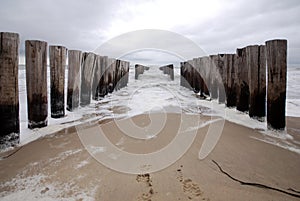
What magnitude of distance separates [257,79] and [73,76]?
13.7 feet

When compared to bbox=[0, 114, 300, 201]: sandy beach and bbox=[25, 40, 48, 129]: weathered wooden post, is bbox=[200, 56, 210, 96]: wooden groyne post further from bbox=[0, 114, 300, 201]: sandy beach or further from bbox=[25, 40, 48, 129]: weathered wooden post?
bbox=[25, 40, 48, 129]: weathered wooden post

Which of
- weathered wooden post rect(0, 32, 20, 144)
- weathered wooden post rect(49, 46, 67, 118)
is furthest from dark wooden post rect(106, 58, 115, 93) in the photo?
weathered wooden post rect(0, 32, 20, 144)

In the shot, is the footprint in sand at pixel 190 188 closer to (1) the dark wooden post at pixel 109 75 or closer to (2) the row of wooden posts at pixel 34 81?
(2) the row of wooden posts at pixel 34 81

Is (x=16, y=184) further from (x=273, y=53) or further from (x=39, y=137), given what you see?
(x=273, y=53)

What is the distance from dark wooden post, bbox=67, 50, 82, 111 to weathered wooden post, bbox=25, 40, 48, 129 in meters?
1.39

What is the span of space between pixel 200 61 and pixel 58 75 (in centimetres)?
562

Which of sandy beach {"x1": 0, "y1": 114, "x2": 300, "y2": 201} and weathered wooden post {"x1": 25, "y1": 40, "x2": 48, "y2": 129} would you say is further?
weathered wooden post {"x1": 25, "y1": 40, "x2": 48, "y2": 129}

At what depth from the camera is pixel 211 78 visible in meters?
6.85

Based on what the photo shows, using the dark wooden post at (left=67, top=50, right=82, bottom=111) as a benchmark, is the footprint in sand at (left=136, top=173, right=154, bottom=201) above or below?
below

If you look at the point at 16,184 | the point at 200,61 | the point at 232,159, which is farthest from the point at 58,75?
the point at 200,61

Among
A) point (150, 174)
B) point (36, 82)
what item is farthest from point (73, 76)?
point (150, 174)

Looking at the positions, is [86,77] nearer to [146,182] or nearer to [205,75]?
[205,75]

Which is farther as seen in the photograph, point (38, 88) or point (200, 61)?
point (200, 61)

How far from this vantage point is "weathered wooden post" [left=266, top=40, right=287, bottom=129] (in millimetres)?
3303
